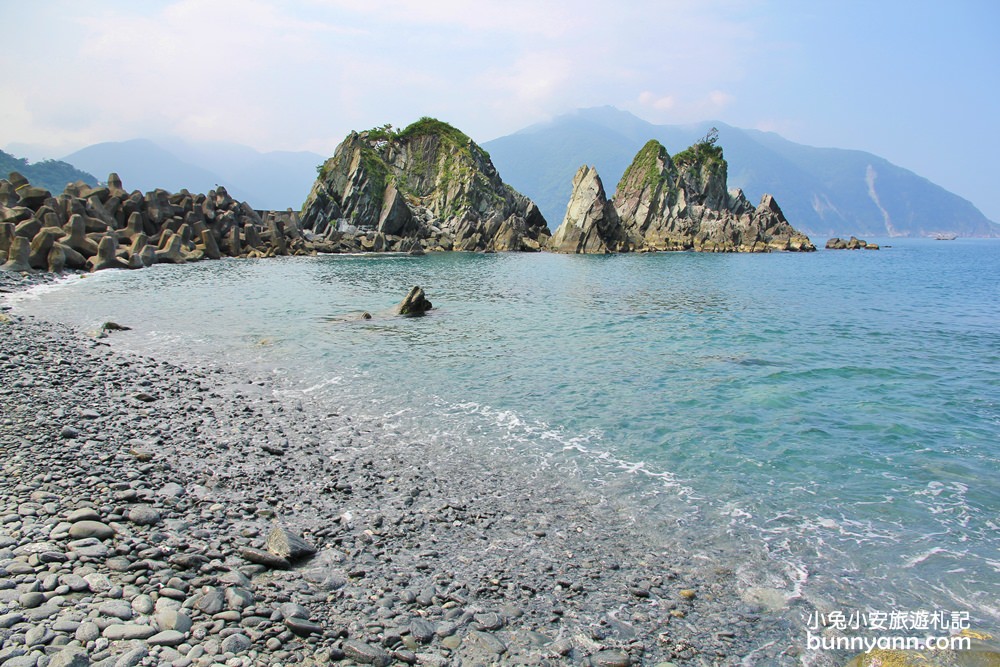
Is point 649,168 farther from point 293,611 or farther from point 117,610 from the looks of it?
point 117,610

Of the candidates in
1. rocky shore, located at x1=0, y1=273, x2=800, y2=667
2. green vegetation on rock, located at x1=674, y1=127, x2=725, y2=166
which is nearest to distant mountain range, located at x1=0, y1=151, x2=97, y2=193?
green vegetation on rock, located at x1=674, y1=127, x2=725, y2=166

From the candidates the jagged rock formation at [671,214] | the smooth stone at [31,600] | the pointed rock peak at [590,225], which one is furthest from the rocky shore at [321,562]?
the jagged rock formation at [671,214]

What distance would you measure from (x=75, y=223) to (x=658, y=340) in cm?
5161

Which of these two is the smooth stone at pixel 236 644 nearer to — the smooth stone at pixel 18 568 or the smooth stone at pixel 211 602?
the smooth stone at pixel 211 602

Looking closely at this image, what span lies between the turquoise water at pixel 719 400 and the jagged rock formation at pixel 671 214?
7092 centimetres

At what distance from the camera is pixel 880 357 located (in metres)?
20.8

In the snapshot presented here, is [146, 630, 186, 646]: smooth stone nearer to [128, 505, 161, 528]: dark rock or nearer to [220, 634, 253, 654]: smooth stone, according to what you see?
[220, 634, 253, 654]: smooth stone

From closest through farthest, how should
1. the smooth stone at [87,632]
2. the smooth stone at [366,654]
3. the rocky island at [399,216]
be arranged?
the smooth stone at [87,632] → the smooth stone at [366,654] → the rocky island at [399,216]

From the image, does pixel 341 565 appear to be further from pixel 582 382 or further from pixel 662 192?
pixel 662 192

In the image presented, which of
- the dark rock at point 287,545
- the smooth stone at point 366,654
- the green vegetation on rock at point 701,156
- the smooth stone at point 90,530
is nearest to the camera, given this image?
the smooth stone at point 366,654

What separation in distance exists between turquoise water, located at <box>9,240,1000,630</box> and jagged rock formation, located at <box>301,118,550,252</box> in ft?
219

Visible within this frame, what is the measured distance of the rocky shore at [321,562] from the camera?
18.0 feet

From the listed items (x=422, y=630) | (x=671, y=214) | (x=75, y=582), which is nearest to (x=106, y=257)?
(x=75, y=582)

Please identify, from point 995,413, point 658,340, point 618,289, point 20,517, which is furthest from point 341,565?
point 618,289
